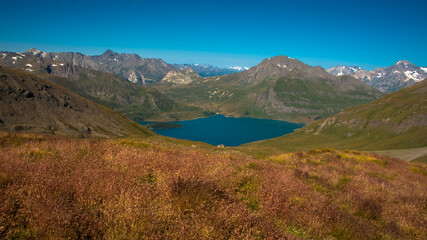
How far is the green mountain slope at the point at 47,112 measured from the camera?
8838cm

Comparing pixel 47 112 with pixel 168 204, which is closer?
pixel 168 204

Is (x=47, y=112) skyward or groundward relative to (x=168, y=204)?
groundward

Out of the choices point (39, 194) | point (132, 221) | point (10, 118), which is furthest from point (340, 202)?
point (10, 118)

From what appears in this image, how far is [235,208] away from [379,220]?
22.2ft

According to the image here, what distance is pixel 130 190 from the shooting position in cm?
556

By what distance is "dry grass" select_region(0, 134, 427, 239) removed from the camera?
4355mm

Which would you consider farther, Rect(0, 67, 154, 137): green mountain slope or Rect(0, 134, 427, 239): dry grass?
Rect(0, 67, 154, 137): green mountain slope

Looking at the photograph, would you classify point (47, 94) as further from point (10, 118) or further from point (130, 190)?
point (130, 190)

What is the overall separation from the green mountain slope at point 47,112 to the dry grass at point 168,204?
308ft

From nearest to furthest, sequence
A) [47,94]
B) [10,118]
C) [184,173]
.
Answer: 1. [184,173]
2. [10,118]
3. [47,94]

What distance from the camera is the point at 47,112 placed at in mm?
102500

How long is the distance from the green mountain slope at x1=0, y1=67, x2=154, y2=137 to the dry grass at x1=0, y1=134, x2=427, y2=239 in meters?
93.8

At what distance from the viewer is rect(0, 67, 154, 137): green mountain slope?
8838 centimetres

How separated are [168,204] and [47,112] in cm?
12231
